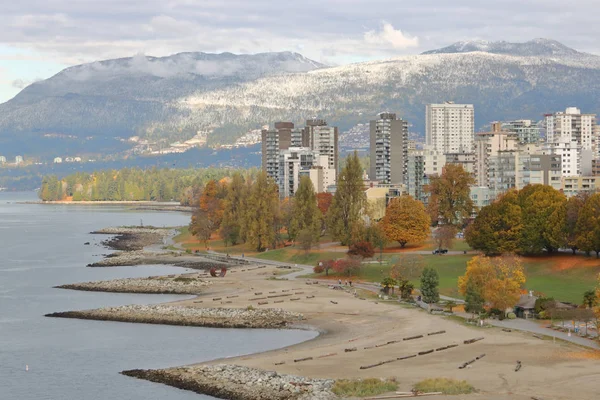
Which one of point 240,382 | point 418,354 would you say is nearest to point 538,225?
point 418,354

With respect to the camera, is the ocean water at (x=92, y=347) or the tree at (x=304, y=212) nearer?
the ocean water at (x=92, y=347)

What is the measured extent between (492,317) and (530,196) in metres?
44.1

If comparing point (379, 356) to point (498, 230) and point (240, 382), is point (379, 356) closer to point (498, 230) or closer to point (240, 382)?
point (240, 382)

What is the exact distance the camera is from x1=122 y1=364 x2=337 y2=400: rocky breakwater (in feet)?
219

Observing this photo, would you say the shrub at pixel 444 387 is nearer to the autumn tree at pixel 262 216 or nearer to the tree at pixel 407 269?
the tree at pixel 407 269

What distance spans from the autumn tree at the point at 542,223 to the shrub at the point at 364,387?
61912 mm

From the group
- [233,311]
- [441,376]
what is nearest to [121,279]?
[233,311]

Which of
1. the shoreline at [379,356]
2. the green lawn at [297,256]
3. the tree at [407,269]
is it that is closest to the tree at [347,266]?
the tree at [407,269]

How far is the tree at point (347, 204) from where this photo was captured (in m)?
158

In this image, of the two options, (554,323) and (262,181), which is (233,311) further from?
(262,181)

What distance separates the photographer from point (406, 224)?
149 metres

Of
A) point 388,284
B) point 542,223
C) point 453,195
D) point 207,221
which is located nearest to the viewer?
point 388,284

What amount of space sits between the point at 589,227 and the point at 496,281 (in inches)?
1234

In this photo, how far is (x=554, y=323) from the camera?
292ft
